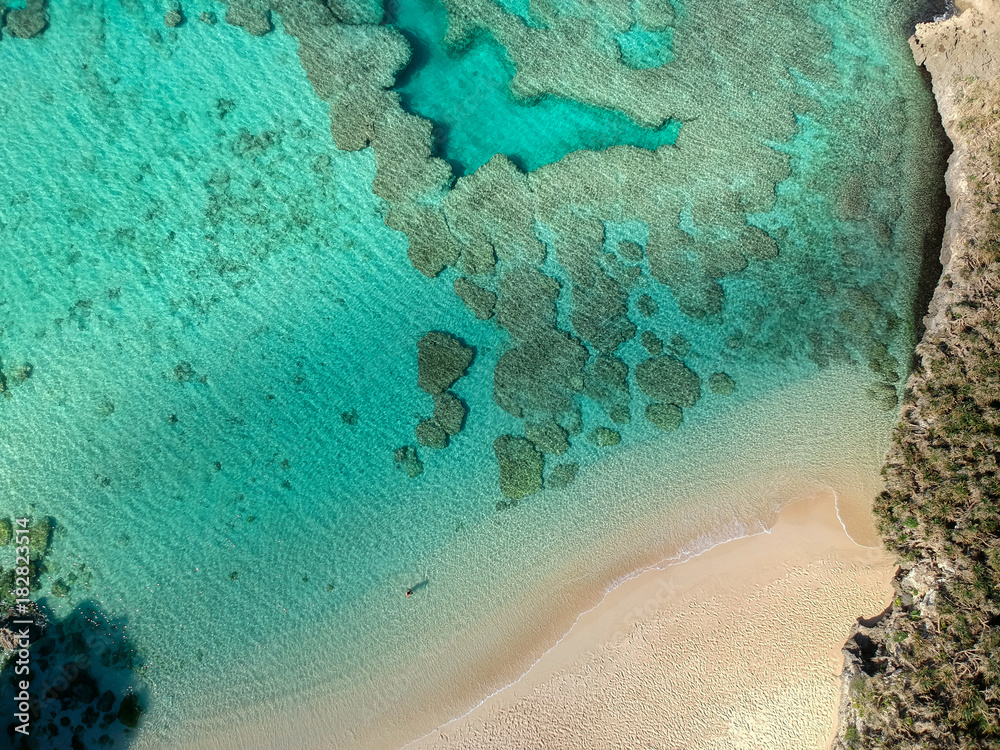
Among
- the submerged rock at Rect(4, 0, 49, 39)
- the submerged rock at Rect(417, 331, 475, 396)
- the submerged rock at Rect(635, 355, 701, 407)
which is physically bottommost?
the submerged rock at Rect(417, 331, 475, 396)

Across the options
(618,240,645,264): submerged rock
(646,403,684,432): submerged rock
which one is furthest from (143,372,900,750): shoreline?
(618,240,645,264): submerged rock

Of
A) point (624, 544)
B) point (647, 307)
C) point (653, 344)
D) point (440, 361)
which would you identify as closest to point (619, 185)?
point (647, 307)

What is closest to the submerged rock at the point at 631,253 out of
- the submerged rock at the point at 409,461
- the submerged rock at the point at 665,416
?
the submerged rock at the point at 665,416

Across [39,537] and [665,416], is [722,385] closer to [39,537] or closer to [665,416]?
[665,416]

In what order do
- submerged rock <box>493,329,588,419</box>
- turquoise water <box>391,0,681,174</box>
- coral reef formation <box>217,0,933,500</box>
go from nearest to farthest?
1. submerged rock <box>493,329,588,419</box>
2. coral reef formation <box>217,0,933,500</box>
3. turquoise water <box>391,0,681,174</box>

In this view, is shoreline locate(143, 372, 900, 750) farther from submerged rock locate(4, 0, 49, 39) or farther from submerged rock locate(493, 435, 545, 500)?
submerged rock locate(4, 0, 49, 39)

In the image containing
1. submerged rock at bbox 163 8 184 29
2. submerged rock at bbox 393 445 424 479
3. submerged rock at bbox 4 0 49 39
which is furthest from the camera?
submerged rock at bbox 163 8 184 29

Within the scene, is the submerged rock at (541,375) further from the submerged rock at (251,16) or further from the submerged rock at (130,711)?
the submerged rock at (251,16)

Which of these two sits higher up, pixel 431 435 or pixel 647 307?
pixel 647 307
